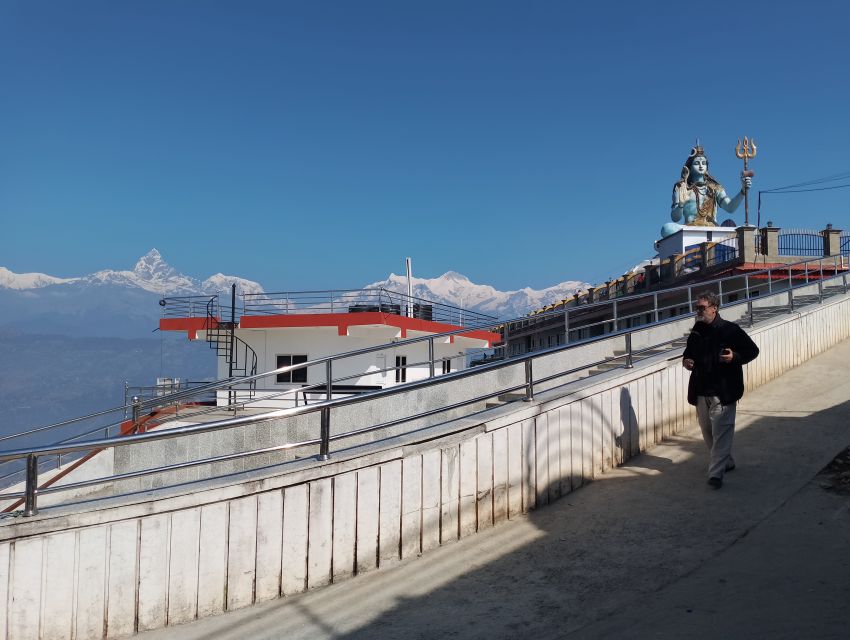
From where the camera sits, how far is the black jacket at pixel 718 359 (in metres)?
6.04

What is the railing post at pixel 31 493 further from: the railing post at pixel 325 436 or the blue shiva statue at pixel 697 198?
the blue shiva statue at pixel 697 198

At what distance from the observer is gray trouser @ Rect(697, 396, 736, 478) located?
6094 mm

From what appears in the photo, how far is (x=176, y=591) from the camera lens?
4.57 m

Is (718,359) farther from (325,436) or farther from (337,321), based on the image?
(337,321)

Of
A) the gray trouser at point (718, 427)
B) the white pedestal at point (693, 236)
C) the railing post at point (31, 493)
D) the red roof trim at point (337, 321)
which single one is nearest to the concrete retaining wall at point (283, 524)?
the railing post at point (31, 493)

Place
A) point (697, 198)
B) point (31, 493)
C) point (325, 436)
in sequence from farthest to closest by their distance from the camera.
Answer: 1. point (697, 198)
2. point (325, 436)
3. point (31, 493)

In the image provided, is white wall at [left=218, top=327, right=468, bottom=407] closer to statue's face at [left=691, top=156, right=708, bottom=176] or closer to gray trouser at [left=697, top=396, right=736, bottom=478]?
gray trouser at [left=697, top=396, right=736, bottom=478]

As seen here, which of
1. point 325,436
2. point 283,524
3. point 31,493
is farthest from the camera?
point 325,436

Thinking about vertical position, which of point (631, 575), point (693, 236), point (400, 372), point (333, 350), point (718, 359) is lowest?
point (631, 575)

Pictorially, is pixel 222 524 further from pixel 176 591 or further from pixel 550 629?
pixel 550 629

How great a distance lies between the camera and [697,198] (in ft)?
165

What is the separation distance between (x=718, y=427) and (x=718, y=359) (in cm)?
61

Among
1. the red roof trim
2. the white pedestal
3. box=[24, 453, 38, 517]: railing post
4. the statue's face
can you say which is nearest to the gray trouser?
box=[24, 453, 38, 517]: railing post

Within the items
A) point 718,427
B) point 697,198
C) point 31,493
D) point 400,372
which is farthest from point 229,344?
point 697,198
